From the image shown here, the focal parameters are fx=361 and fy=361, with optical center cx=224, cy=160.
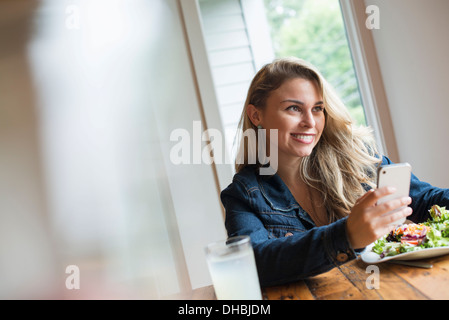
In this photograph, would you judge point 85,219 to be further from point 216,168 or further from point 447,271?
point 447,271

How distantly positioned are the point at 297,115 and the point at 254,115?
0.64 feet

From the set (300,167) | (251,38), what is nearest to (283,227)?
(300,167)

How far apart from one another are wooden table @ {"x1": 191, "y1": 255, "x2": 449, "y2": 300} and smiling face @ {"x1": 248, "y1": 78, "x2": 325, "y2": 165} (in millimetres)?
509

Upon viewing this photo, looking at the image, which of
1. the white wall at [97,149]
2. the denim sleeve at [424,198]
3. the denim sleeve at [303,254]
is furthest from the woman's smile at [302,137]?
the white wall at [97,149]

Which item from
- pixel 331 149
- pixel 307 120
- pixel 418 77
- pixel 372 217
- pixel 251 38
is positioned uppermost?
pixel 251 38

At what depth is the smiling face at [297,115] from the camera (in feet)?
4.09

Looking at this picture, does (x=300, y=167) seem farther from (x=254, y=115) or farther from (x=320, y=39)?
(x=320, y=39)

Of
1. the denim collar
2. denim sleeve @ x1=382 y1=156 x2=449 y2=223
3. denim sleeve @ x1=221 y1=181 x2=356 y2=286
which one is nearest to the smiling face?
the denim collar

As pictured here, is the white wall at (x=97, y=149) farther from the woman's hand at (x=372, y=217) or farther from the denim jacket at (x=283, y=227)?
the woman's hand at (x=372, y=217)

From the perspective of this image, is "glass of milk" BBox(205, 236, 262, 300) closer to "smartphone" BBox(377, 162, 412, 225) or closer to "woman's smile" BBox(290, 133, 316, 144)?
"smartphone" BBox(377, 162, 412, 225)

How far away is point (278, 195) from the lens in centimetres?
124

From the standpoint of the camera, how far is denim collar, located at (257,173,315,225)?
1.21 meters

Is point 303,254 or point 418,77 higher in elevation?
point 418,77

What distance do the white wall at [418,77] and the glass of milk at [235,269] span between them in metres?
1.27
